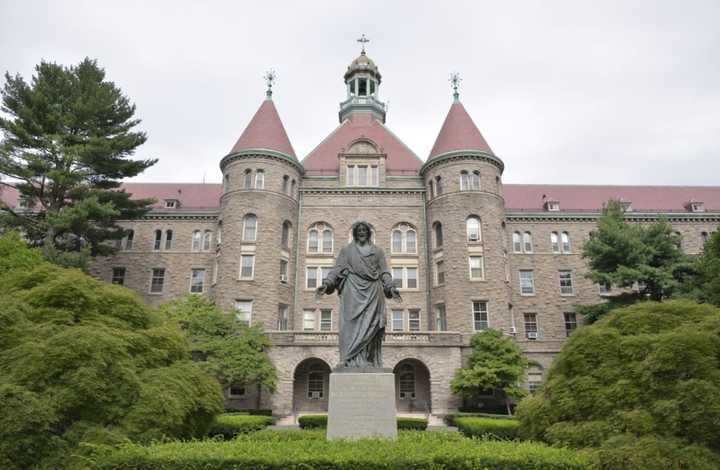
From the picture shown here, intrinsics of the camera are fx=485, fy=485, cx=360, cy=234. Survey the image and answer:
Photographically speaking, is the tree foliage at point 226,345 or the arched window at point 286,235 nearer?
the tree foliage at point 226,345

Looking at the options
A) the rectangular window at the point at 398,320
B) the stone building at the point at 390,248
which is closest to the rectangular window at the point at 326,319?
the stone building at the point at 390,248

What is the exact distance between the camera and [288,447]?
718 centimetres

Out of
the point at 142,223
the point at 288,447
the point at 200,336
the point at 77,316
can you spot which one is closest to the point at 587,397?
the point at 288,447

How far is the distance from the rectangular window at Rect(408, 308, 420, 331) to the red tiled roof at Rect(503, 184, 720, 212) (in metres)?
12.3

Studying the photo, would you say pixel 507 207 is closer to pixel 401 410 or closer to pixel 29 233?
pixel 401 410

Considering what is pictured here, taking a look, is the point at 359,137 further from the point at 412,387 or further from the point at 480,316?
the point at 412,387

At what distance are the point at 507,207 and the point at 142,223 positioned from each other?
2785 cm

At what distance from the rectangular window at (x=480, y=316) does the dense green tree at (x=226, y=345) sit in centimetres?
1221

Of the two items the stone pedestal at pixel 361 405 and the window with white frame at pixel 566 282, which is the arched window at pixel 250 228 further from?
the stone pedestal at pixel 361 405

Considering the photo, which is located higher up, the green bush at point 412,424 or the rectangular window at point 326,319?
the rectangular window at point 326,319

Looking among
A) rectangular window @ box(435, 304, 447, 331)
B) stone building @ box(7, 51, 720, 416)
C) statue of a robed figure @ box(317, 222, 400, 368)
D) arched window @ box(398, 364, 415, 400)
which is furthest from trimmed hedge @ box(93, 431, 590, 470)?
rectangular window @ box(435, 304, 447, 331)

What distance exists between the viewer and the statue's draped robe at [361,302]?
8.80 m

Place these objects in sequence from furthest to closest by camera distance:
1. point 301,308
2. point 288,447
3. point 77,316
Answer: point 301,308
point 77,316
point 288,447

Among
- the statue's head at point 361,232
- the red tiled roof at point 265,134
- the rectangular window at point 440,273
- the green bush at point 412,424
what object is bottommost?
the green bush at point 412,424
